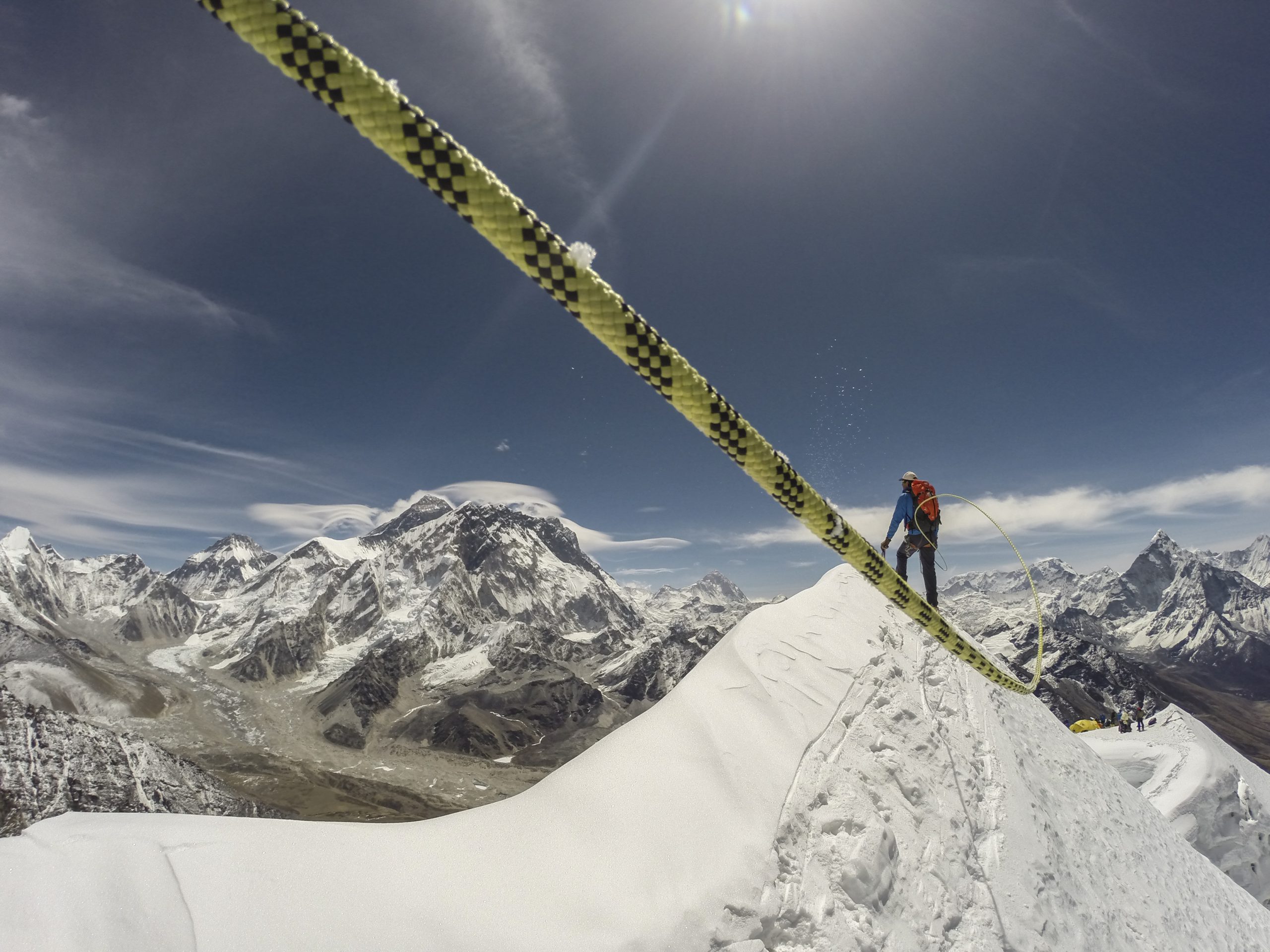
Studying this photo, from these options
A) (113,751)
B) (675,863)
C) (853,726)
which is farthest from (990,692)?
(113,751)

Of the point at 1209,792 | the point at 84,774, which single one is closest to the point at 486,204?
the point at 1209,792

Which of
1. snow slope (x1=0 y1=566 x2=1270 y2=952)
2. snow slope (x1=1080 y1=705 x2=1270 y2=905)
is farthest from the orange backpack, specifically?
snow slope (x1=1080 y1=705 x2=1270 y2=905)

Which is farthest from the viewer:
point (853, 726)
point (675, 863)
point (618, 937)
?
point (853, 726)

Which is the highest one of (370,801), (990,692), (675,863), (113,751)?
(990,692)

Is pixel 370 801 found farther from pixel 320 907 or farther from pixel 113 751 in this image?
pixel 320 907

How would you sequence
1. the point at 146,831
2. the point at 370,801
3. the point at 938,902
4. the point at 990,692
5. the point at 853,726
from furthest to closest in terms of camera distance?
1. the point at 370,801
2. the point at 990,692
3. the point at 853,726
4. the point at 938,902
5. the point at 146,831

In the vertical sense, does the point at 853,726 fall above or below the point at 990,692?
below

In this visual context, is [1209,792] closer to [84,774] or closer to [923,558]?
[923,558]

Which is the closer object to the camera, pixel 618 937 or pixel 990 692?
pixel 618 937
